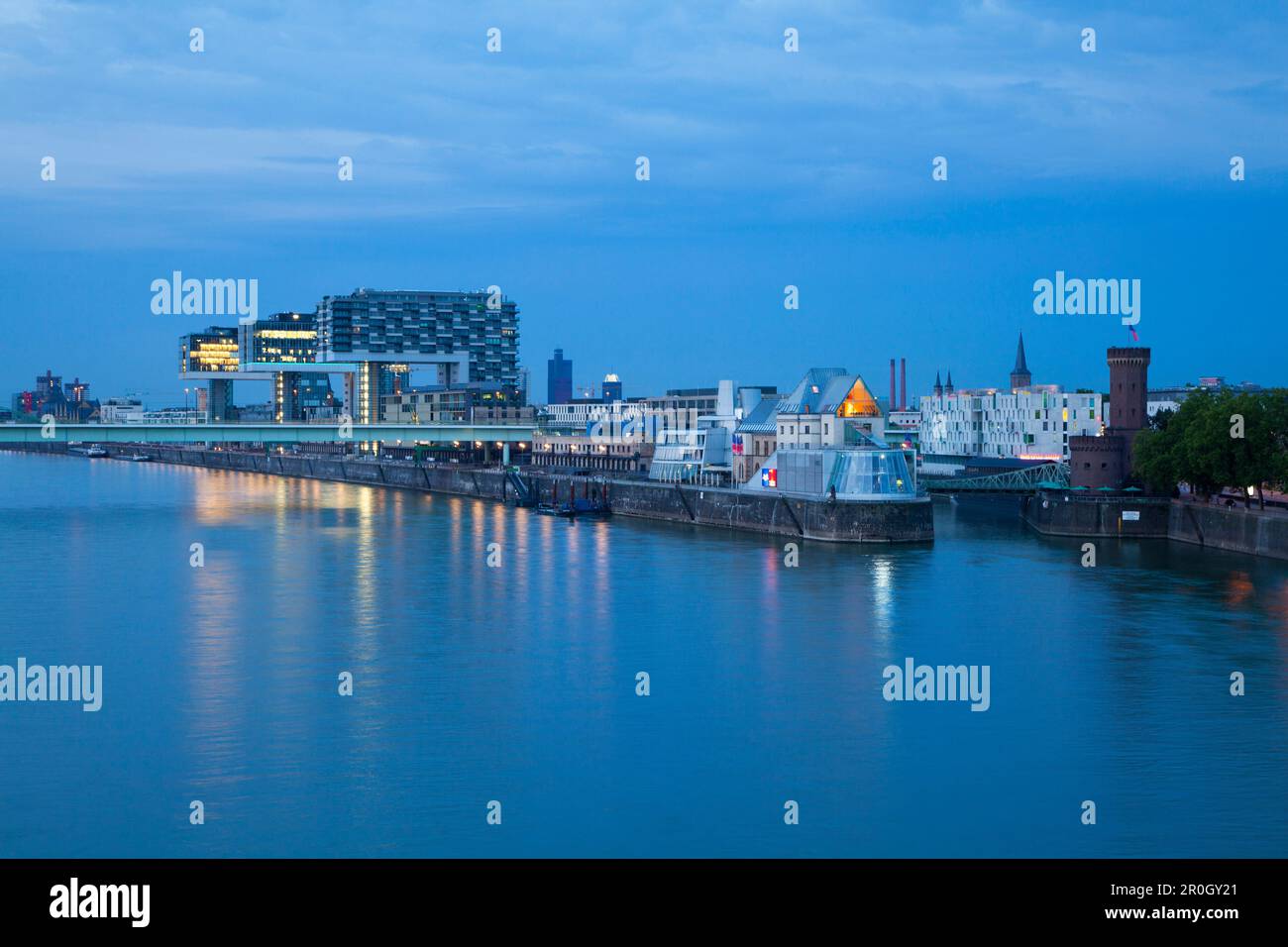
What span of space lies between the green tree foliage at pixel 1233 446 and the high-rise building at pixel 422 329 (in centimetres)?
11072

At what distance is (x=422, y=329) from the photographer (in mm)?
160125

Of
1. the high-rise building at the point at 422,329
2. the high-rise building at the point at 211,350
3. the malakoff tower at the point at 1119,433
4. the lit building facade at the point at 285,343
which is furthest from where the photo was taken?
the high-rise building at the point at 211,350

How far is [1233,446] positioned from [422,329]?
405 feet

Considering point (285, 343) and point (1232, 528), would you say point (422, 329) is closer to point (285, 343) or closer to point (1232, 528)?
point (285, 343)

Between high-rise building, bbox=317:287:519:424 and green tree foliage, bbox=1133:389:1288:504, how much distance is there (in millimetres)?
110722

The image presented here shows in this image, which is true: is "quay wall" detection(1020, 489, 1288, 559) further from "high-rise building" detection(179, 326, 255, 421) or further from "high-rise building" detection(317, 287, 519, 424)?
"high-rise building" detection(179, 326, 255, 421)

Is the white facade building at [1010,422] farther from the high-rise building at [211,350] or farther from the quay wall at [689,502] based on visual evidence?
the high-rise building at [211,350]

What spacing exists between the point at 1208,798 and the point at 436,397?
119 meters

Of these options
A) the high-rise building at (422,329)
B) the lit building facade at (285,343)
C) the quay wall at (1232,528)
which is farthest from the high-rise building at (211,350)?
the quay wall at (1232,528)

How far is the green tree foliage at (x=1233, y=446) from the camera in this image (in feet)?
151
